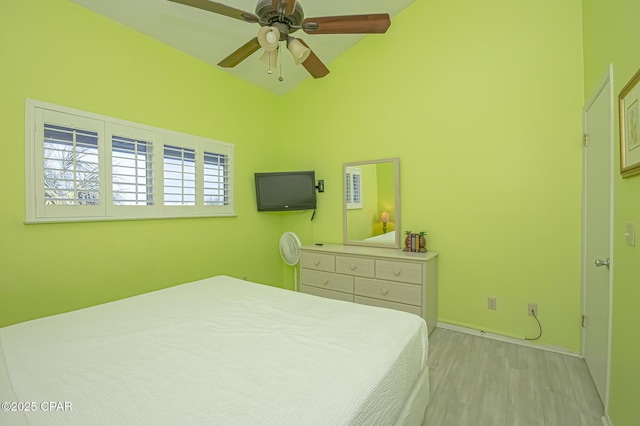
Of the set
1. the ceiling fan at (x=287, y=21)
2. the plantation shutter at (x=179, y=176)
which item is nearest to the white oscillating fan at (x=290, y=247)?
the plantation shutter at (x=179, y=176)

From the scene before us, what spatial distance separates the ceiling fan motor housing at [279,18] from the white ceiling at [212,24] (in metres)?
1.03

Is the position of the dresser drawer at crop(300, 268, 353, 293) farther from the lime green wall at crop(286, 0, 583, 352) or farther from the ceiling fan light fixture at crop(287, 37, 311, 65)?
the ceiling fan light fixture at crop(287, 37, 311, 65)

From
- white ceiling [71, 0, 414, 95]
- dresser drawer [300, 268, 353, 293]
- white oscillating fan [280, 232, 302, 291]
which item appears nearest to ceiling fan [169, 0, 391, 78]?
white ceiling [71, 0, 414, 95]

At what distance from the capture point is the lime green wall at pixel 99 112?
1875mm

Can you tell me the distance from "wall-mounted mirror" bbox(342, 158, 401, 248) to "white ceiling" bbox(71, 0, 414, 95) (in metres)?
1.48

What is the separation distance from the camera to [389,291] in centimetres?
273

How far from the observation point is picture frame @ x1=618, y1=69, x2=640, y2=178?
1256mm

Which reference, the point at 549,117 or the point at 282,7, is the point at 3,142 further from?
the point at 549,117

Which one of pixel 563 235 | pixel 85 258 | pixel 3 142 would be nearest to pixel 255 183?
pixel 85 258

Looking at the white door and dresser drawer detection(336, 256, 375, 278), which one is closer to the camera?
the white door

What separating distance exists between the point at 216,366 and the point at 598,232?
8.22 feet

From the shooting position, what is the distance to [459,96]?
9.11ft

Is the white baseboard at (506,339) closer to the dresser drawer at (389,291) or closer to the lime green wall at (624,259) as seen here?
the dresser drawer at (389,291)

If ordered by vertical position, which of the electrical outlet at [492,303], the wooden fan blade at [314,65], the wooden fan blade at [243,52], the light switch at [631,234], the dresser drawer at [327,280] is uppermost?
the wooden fan blade at [243,52]
